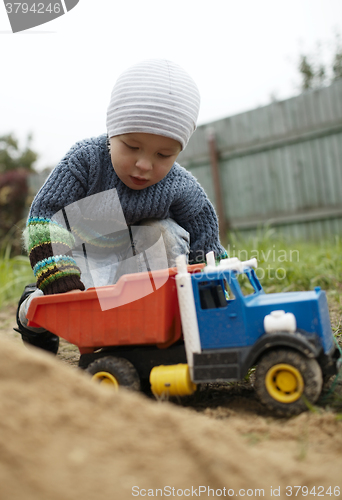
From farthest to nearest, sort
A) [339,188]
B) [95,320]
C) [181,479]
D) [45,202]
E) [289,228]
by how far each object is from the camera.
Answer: [289,228], [339,188], [45,202], [95,320], [181,479]

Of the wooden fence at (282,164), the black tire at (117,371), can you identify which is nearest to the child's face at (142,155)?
the black tire at (117,371)

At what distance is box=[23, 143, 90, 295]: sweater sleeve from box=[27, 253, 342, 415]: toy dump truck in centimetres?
15

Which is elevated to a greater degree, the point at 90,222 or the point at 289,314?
the point at 90,222

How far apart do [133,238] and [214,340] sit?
963mm

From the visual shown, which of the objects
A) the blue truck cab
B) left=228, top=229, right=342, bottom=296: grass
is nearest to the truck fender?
the blue truck cab

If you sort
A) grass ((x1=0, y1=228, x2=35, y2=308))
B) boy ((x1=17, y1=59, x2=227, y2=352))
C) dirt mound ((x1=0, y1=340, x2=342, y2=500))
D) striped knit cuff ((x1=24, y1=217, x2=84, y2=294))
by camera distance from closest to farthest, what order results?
1. dirt mound ((x1=0, y1=340, x2=342, y2=500))
2. striped knit cuff ((x1=24, y1=217, x2=84, y2=294))
3. boy ((x1=17, y1=59, x2=227, y2=352))
4. grass ((x1=0, y1=228, x2=35, y2=308))

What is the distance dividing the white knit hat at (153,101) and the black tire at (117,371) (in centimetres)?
89

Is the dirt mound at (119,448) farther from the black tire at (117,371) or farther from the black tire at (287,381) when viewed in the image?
the black tire at (117,371)

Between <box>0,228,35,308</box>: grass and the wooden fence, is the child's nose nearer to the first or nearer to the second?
<box>0,228,35,308</box>: grass

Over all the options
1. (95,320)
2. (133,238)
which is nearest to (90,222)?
(133,238)

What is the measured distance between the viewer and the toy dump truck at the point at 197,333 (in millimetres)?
1304

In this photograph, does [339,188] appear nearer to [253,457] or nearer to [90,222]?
[90,222]

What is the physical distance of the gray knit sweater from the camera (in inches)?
66.6

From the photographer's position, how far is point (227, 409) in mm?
1359
